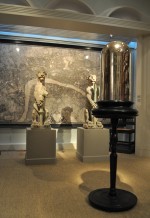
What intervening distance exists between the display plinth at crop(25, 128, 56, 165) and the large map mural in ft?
4.82

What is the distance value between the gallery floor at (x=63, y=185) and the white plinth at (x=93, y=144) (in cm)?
17

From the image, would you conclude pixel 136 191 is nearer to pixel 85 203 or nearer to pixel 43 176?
pixel 85 203

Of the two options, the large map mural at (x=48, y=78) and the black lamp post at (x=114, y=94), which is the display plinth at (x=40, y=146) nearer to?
the large map mural at (x=48, y=78)

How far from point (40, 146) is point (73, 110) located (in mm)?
1949

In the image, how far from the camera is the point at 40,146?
4.42 metres

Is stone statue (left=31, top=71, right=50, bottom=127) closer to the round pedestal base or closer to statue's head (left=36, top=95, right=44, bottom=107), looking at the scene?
statue's head (left=36, top=95, right=44, bottom=107)

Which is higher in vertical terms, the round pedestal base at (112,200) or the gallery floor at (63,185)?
the round pedestal base at (112,200)

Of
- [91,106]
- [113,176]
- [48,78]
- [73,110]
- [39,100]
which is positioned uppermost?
[48,78]

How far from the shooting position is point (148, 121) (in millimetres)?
5121

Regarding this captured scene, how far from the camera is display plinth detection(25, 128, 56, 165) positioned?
437 centimetres

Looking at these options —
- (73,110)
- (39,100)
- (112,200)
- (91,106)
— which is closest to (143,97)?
(91,106)

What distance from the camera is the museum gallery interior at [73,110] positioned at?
8.09ft

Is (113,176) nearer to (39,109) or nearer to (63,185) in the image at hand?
(63,185)

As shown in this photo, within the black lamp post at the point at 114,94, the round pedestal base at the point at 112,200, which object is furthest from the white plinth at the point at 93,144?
the black lamp post at the point at 114,94
